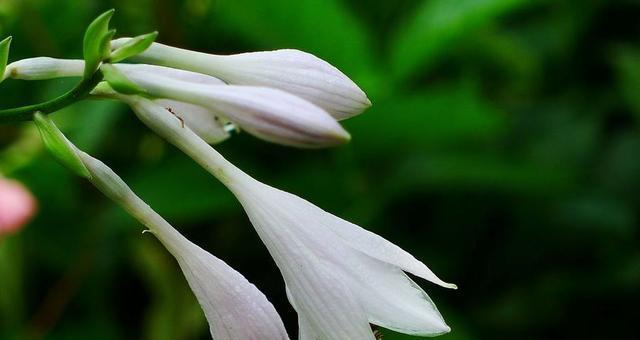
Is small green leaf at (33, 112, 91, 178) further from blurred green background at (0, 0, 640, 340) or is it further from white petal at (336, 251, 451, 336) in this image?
blurred green background at (0, 0, 640, 340)

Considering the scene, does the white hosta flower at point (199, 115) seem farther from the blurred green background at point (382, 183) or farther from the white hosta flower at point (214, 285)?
the blurred green background at point (382, 183)

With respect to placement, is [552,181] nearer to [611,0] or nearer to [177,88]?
[611,0]

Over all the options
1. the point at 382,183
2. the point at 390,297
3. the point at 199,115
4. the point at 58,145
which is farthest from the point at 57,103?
the point at 382,183

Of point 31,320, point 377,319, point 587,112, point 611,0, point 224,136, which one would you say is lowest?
point 31,320

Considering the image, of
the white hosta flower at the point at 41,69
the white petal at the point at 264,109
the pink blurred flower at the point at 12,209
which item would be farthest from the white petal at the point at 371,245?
the pink blurred flower at the point at 12,209

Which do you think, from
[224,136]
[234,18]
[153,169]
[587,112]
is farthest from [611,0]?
[224,136]
